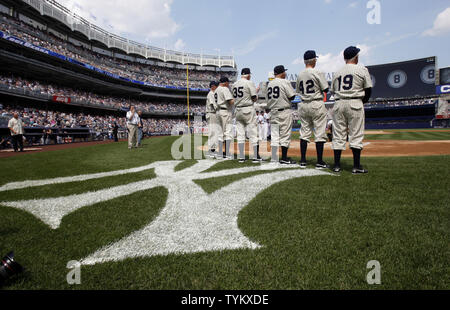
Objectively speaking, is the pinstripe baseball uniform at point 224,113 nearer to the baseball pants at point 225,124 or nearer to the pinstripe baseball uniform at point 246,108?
the baseball pants at point 225,124

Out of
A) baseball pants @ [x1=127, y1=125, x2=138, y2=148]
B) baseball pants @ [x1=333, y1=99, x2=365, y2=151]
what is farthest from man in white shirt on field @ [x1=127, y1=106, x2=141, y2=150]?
baseball pants @ [x1=333, y1=99, x2=365, y2=151]

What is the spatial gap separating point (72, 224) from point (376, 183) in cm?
375

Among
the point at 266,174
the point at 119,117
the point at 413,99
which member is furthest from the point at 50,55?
the point at 413,99

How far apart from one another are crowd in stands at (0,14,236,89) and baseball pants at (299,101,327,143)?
31.4 m

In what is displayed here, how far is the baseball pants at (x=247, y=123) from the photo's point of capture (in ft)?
18.6

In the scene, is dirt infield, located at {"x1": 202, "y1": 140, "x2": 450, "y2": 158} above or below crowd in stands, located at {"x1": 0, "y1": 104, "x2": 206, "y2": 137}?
below

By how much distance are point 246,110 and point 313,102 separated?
5.71 ft

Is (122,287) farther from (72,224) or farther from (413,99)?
(413,99)

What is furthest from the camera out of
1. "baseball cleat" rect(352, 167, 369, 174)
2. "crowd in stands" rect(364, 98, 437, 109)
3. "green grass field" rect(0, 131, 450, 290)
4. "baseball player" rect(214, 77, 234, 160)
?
"crowd in stands" rect(364, 98, 437, 109)

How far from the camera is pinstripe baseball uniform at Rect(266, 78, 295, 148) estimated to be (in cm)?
515

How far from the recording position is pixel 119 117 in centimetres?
3909

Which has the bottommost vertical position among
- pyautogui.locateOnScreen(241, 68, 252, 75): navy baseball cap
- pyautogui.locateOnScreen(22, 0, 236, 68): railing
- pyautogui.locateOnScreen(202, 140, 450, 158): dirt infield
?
pyautogui.locateOnScreen(202, 140, 450, 158): dirt infield

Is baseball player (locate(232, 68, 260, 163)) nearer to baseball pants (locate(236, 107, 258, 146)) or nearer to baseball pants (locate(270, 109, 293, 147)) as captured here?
baseball pants (locate(236, 107, 258, 146))

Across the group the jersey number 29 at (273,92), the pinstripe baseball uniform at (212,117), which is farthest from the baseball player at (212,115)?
the jersey number 29 at (273,92)
